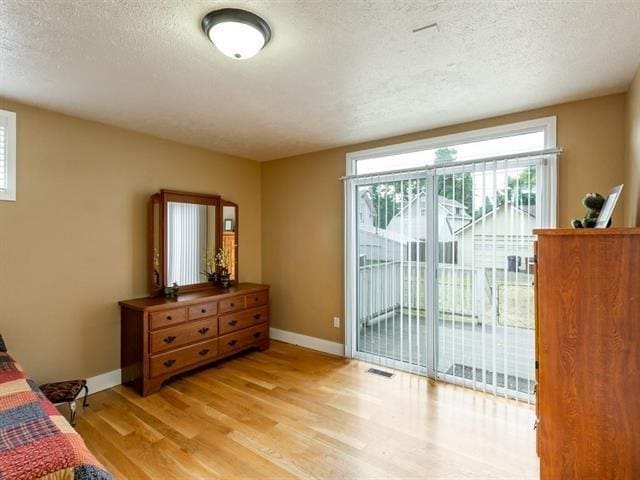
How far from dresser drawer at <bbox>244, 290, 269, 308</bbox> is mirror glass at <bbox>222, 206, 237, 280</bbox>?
0.44m

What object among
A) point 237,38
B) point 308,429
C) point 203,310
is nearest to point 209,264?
point 203,310

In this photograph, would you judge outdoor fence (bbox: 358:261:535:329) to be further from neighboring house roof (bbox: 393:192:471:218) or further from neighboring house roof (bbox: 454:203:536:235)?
neighboring house roof (bbox: 393:192:471:218)

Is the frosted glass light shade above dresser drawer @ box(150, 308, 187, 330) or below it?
above

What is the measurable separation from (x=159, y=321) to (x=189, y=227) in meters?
1.11

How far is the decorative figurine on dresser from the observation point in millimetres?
2973

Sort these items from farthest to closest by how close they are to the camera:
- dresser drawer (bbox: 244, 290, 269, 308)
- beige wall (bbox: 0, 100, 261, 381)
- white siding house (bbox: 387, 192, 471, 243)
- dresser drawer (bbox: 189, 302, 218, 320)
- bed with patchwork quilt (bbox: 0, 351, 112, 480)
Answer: dresser drawer (bbox: 244, 290, 269, 308) < dresser drawer (bbox: 189, 302, 218, 320) < white siding house (bbox: 387, 192, 471, 243) < beige wall (bbox: 0, 100, 261, 381) < bed with patchwork quilt (bbox: 0, 351, 112, 480)

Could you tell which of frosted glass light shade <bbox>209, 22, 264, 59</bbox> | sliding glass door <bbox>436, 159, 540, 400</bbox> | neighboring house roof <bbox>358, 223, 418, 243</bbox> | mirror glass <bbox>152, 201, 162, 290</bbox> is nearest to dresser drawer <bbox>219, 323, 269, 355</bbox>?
mirror glass <bbox>152, 201, 162, 290</bbox>

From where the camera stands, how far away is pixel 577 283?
151cm

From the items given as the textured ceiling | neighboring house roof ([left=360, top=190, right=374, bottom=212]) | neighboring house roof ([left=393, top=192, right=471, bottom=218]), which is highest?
the textured ceiling

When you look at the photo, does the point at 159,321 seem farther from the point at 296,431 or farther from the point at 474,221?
the point at 474,221

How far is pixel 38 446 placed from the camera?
1.29 metres

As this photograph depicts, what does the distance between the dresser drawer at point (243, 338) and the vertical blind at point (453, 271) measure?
3.63ft

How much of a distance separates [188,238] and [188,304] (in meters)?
0.81

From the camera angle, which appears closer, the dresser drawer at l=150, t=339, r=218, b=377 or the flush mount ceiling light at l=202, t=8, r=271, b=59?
the flush mount ceiling light at l=202, t=8, r=271, b=59
